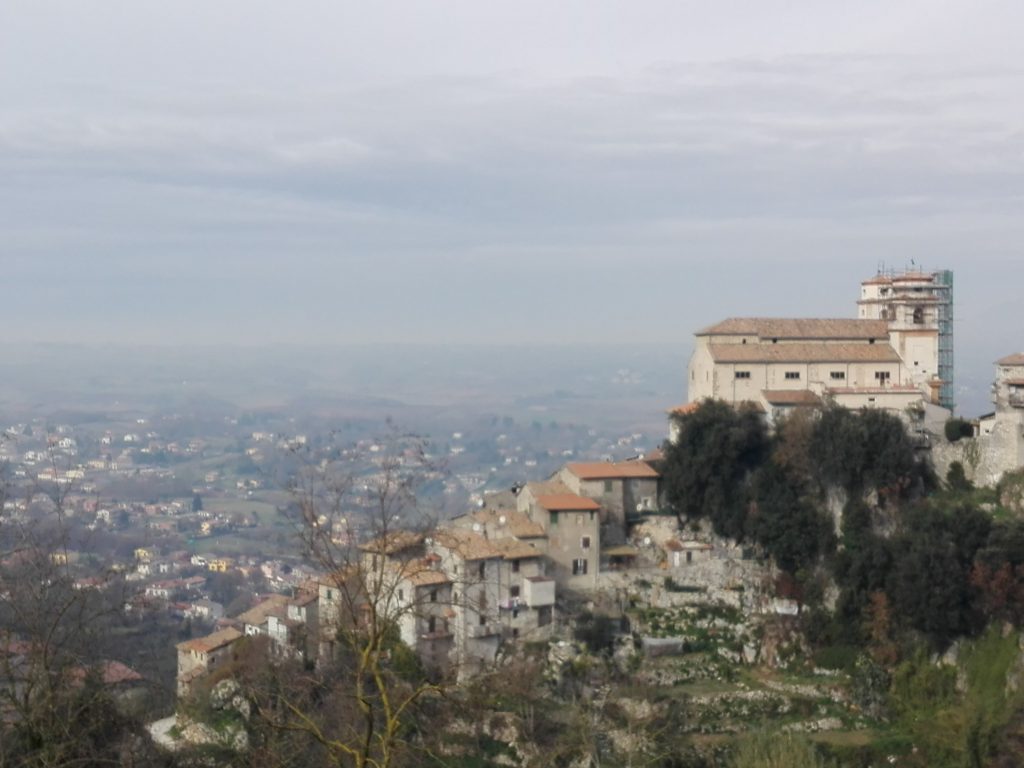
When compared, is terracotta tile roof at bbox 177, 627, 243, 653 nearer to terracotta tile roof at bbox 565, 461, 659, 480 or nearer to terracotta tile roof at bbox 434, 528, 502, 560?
terracotta tile roof at bbox 434, 528, 502, 560

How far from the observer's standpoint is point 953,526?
3088 cm

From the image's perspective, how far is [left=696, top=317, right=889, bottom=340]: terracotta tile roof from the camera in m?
40.4

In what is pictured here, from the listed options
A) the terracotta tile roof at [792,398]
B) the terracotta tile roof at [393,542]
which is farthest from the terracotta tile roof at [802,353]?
the terracotta tile roof at [393,542]

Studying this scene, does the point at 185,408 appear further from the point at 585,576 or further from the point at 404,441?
the point at 404,441

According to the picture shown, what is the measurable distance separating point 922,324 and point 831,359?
12.1 feet

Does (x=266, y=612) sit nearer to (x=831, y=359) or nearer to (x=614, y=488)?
(x=614, y=488)

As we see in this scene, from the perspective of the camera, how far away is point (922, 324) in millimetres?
41469

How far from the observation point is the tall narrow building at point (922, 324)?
40.7 meters

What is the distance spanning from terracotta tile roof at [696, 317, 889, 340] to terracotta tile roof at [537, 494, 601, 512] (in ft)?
25.4

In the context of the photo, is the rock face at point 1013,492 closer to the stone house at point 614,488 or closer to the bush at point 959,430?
the bush at point 959,430

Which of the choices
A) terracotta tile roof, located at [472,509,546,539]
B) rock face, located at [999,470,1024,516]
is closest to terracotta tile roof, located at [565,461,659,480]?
terracotta tile roof, located at [472,509,546,539]

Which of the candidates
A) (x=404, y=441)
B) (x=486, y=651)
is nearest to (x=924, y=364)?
(x=486, y=651)

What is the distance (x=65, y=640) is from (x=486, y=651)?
61.5ft

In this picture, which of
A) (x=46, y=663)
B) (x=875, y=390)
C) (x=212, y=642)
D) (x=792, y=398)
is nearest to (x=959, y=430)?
(x=875, y=390)
